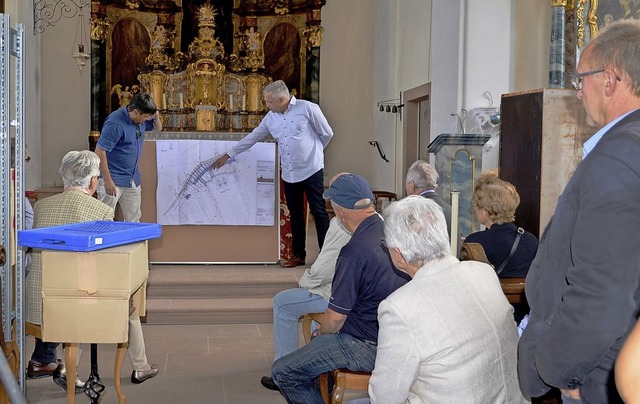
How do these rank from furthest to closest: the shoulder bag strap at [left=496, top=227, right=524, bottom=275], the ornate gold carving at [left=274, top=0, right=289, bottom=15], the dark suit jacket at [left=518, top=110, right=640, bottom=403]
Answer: the ornate gold carving at [left=274, top=0, right=289, bottom=15] → the shoulder bag strap at [left=496, top=227, right=524, bottom=275] → the dark suit jacket at [left=518, top=110, right=640, bottom=403]

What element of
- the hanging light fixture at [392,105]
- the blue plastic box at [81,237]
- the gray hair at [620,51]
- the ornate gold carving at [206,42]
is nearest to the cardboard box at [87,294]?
the blue plastic box at [81,237]

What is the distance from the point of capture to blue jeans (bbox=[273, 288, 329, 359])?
404 centimetres

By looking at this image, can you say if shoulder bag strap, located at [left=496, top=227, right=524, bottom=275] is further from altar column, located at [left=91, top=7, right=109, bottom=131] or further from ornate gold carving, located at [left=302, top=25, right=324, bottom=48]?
altar column, located at [left=91, top=7, right=109, bottom=131]

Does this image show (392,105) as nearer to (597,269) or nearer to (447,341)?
(447,341)

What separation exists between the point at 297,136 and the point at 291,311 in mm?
2472

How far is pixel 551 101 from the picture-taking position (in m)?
3.49

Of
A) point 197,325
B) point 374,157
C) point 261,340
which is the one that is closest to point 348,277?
point 261,340

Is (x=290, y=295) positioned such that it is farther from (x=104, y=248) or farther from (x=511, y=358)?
(x=511, y=358)

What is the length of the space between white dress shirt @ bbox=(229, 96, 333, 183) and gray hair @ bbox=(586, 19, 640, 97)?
4.40 meters

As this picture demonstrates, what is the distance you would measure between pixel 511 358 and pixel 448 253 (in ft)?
1.11

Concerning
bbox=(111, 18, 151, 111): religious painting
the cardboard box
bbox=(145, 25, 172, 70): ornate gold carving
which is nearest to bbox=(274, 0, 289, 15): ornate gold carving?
bbox=(145, 25, 172, 70): ornate gold carving

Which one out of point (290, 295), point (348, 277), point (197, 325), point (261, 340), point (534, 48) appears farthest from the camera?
point (534, 48)

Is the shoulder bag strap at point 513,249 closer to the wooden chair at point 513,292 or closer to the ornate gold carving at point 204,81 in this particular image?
the wooden chair at point 513,292

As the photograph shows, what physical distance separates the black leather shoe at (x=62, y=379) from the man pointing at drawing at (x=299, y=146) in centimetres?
246
